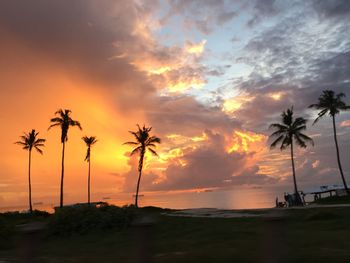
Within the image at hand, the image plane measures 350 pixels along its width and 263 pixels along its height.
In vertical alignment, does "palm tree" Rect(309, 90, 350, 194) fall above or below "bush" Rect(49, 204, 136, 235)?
above

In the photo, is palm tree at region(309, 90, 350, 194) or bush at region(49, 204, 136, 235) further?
palm tree at region(309, 90, 350, 194)

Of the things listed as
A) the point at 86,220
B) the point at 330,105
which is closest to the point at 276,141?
the point at 330,105

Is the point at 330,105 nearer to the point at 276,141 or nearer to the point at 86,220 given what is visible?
the point at 276,141

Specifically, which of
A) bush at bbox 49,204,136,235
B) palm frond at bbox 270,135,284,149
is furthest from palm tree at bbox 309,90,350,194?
bush at bbox 49,204,136,235

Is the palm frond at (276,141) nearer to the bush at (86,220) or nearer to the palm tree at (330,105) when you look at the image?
the palm tree at (330,105)

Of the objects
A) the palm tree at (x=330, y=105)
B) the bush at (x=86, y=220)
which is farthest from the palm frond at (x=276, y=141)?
the bush at (x=86, y=220)

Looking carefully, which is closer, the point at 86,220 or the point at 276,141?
Result: the point at 86,220

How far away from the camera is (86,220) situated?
26297 mm

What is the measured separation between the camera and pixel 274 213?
15.7ft

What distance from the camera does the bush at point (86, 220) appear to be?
25812 millimetres

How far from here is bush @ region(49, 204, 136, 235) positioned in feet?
84.7

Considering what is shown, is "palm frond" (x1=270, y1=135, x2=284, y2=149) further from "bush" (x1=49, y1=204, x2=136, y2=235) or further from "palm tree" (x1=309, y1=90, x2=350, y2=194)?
"bush" (x1=49, y1=204, x2=136, y2=235)

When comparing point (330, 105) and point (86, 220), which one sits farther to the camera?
point (330, 105)

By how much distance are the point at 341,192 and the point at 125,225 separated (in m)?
46.0
